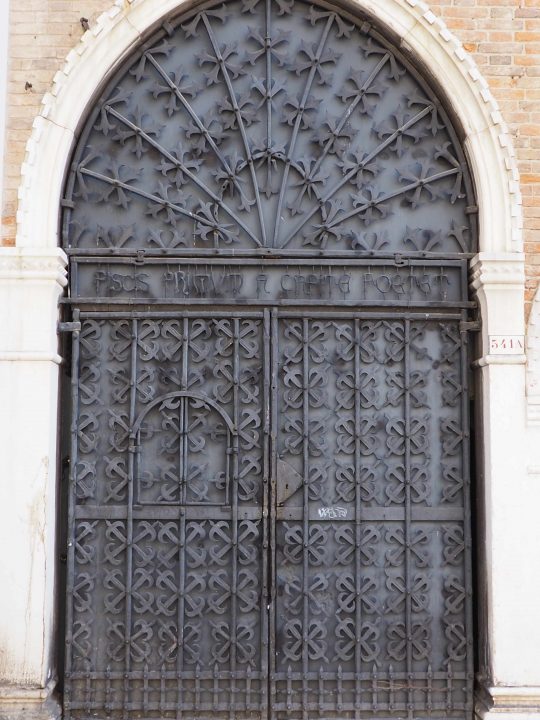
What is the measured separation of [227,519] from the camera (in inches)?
181

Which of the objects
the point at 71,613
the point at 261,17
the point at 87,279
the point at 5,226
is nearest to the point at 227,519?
the point at 71,613

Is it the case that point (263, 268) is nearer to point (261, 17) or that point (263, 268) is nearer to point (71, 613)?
point (261, 17)

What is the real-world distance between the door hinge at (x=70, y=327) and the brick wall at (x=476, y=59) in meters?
0.72

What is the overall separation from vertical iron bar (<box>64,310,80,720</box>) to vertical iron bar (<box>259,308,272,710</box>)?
3.58ft

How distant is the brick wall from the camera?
4594 millimetres

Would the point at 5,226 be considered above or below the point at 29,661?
above

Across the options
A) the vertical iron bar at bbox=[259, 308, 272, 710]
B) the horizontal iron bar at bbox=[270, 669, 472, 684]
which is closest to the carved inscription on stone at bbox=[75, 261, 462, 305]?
the vertical iron bar at bbox=[259, 308, 272, 710]

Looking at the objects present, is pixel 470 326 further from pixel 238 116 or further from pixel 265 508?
pixel 238 116

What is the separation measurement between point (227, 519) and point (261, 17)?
120 inches

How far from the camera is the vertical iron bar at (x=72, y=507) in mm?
4480

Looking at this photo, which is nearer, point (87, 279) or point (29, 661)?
point (29, 661)

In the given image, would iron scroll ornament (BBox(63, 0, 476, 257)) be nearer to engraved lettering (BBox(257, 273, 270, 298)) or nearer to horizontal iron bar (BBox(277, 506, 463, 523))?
engraved lettering (BBox(257, 273, 270, 298))

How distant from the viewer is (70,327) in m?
4.64

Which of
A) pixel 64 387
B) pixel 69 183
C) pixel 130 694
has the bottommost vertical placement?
pixel 130 694
